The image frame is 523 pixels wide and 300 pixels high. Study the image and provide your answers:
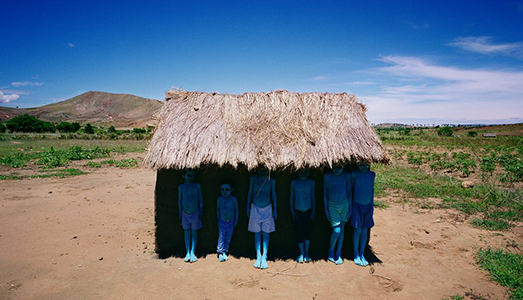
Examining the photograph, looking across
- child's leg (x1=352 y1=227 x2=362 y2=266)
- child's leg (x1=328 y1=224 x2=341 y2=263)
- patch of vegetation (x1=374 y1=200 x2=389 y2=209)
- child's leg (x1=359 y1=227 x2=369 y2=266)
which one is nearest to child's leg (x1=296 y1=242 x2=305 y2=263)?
child's leg (x1=328 y1=224 x2=341 y2=263)

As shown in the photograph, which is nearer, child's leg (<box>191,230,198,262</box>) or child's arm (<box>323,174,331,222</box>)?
child's arm (<box>323,174,331,222</box>)

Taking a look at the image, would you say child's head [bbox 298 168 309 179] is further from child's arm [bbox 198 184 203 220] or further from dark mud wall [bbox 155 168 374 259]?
child's arm [bbox 198 184 203 220]

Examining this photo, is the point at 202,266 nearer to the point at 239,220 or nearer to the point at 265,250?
the point at 239,220

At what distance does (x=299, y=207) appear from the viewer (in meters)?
4.97

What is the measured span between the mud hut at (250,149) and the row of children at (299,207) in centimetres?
28

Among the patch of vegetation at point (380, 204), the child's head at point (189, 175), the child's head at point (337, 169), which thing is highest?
the child's head at point (337, 169)

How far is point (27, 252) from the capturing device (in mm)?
5551

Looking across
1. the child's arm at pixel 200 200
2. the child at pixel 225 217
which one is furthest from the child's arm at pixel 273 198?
the child's arm at pixel 200 200

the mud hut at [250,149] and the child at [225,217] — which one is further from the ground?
the mud hut at [250,149]

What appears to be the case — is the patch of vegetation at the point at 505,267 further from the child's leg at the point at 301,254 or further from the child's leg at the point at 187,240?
the child's leg at the point at 187,240

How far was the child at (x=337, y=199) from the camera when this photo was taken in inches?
194

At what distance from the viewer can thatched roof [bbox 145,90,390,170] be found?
4.84 m

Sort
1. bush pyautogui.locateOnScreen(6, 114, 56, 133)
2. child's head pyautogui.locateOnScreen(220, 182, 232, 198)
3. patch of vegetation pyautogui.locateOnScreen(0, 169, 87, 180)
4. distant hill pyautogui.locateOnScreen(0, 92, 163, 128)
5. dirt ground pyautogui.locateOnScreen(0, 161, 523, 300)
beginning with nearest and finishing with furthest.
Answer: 1. dirt ground pyautogui.locateOnScreen(0, 161, 523, 300)
2. child's head pyautogui.locateOnScreen(220, 182, 232, 198)
3. patch of vegetation pyautogui.locateOnScreen(0, 169, 87, 180)
4. bush pyautogui.locateOnScreen(6, 114, 56, 133)
5. distant hill pyautogui.locateOnScreen(0, 92, 163, 128)

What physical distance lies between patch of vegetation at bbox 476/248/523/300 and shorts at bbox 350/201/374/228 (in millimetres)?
2203
